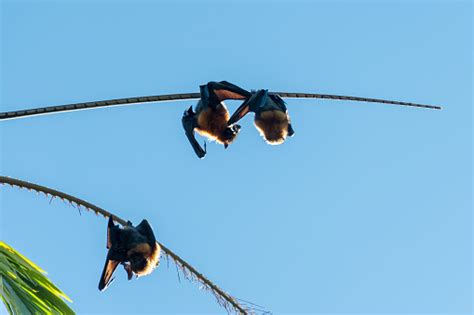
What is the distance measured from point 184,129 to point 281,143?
95 cm

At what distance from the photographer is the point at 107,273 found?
6.74 meters

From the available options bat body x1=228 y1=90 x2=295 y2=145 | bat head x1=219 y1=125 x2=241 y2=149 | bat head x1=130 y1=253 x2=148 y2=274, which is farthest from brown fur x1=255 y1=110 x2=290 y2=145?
bat head x1=130 y1=253 x2=148 y2=274

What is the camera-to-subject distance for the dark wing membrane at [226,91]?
20.9 feet

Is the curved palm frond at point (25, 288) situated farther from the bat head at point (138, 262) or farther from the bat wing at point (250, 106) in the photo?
the bat wing at point (250, 106)

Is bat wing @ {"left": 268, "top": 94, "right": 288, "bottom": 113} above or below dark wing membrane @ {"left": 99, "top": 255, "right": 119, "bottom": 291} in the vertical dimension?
above

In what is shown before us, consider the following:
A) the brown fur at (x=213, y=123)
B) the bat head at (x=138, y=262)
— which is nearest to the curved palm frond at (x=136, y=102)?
the brown fur at (x=213, y=123)

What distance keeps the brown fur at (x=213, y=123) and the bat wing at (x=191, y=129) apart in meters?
0.09

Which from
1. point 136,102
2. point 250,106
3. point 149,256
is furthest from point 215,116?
point 136,102

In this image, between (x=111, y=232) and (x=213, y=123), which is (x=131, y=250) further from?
(x=213, y=123)

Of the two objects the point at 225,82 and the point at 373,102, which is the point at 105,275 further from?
the point at 373,102

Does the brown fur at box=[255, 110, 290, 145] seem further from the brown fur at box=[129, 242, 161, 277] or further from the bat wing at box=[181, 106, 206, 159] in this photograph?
the brown fur at box=[129, 242, 161, 277]

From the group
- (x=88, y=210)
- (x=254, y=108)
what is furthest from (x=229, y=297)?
(x=254, y=108)

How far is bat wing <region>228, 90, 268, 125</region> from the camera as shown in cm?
630

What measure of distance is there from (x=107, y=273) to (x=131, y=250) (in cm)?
33
